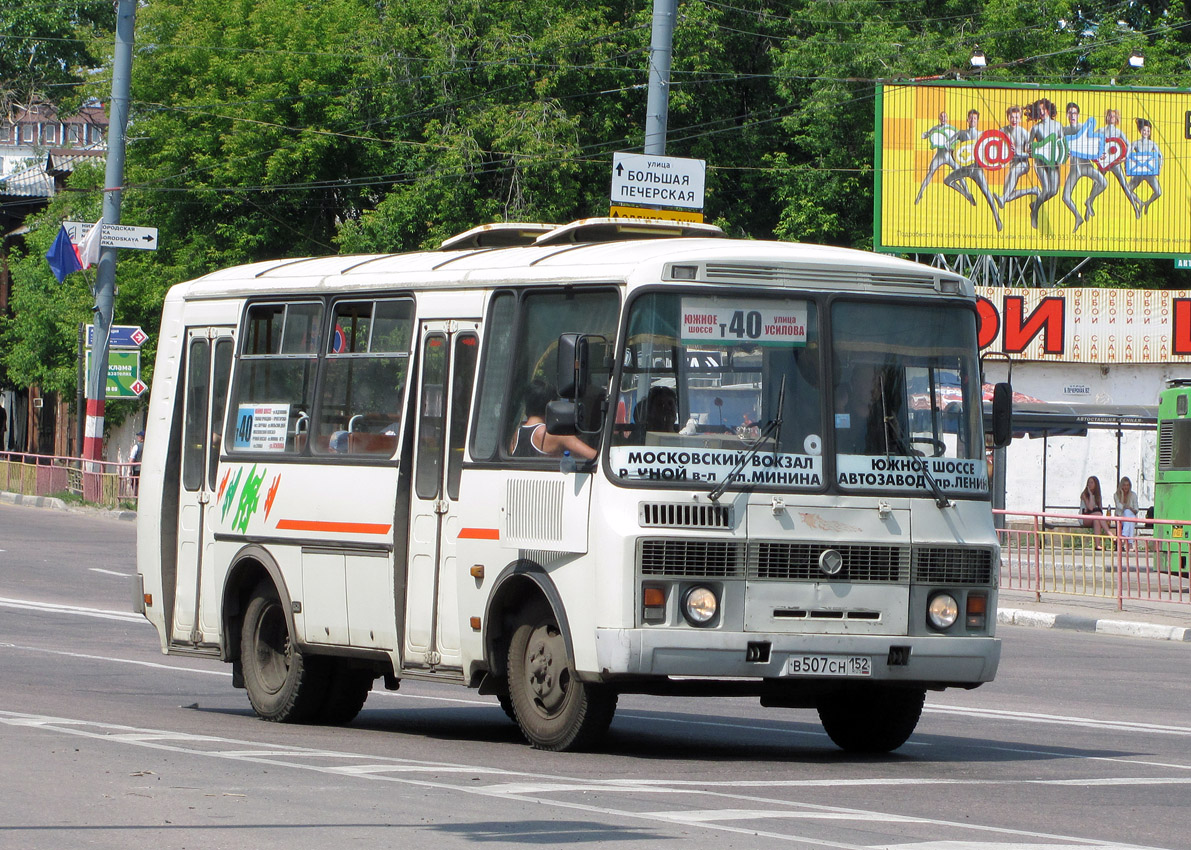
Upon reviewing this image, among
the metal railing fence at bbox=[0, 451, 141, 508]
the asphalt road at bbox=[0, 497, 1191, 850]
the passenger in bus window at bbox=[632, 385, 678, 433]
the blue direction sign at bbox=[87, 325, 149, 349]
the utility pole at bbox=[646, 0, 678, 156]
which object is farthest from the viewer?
the metal railing fence at bbox=[0, 451, 141, 508]

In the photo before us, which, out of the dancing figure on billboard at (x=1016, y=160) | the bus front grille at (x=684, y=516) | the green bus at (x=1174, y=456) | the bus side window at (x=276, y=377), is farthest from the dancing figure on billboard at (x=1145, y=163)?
the bus front grille at (x=684, y=516)

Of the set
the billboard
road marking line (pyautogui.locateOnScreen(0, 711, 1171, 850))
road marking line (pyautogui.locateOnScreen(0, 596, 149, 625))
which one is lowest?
road marking line (pyautogui.locateOnScreen(0, 596, 149, 625))

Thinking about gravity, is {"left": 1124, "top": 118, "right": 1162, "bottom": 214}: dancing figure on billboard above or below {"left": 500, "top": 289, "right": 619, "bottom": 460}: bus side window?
above

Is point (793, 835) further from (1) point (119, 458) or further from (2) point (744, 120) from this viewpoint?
(1) point (119, 458)

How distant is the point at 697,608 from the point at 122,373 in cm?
3105

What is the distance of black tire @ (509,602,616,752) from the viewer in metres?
10.2

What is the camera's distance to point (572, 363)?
32.3 ft

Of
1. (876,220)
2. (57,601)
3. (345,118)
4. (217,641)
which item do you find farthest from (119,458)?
(217,641)

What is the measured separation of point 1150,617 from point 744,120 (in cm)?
3006

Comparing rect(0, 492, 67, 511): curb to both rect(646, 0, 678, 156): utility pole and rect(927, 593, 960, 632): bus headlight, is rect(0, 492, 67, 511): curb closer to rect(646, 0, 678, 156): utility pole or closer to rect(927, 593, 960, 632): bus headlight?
rect(646, 0, 678, 156): utility pole

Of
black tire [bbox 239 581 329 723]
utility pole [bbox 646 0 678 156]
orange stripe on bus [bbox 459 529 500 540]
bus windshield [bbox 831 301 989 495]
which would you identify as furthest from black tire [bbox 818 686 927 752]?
utility pole [bbox 646 0 678 156]

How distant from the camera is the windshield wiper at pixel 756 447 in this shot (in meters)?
9.99

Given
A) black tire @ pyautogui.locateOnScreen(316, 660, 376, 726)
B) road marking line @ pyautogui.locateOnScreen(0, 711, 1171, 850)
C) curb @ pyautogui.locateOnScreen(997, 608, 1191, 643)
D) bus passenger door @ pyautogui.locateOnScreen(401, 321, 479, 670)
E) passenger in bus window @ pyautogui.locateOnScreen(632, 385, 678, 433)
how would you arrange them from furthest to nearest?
curb @ pyautogui.locateOnScreen(997, 608, 1191, 643)
black tire @ pyautogui.locateOnScreen(316, 660, 376, 726)
bus passenger door @ pyautogui.locateOnScreen(401, 321, 479, 670)
passenger in bus window @ pyautogui.locateOnScreen(632, 385, 678, 433)
road marking line @ pyautogui.locateOnScreen(0, 711, 1171, 850)

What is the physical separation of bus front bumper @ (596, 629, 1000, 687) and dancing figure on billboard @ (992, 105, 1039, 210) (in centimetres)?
3280
